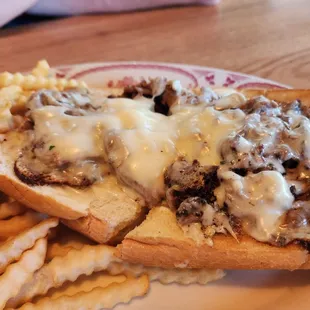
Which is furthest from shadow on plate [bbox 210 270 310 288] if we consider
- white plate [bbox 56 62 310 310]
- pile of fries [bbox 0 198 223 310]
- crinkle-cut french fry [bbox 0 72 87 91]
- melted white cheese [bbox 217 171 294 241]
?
crinkle-cut french fry [bbox 0 72 87 91]

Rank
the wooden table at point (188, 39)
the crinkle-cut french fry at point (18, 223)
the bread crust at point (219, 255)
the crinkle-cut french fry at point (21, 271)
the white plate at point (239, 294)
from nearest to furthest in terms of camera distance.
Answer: the crinkle-cut french fry at point (21, 271) < the bread crust at point (219, 255) < the white plate at point (239, 294) < the crinkle-cut french fry at point (18, 223) < the wooden table at point (188, 39)

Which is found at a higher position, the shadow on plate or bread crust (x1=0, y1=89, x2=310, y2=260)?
bread crust (x1=0, y1=89, x2=310, y2=260)

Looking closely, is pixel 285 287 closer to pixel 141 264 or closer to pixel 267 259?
pixel 267 259

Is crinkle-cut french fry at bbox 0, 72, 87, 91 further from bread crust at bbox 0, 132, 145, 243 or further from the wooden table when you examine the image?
the wooden table

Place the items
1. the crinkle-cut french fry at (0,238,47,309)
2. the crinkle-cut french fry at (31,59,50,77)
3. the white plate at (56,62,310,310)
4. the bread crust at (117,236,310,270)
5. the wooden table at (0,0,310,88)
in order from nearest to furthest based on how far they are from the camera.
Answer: the crinkle-cut french fry at (0,238,47,309) → the bread crust at (117,236,310,270) → the white plate at (56,62,310,310) → the crinkle-cut french fry at (31,59,50,77) → the wooden table at (0,0,310,88)

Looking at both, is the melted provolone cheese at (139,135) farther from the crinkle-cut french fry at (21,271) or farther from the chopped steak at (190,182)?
the crinkle-cut french fry at (21,271)

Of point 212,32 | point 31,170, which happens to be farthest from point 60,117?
point 212,32

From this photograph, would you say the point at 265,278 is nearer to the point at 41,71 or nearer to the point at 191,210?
the point at 191,210

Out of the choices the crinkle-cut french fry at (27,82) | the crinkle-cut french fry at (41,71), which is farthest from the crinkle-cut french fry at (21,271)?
the crinkle-cut french fry at (41,71)
